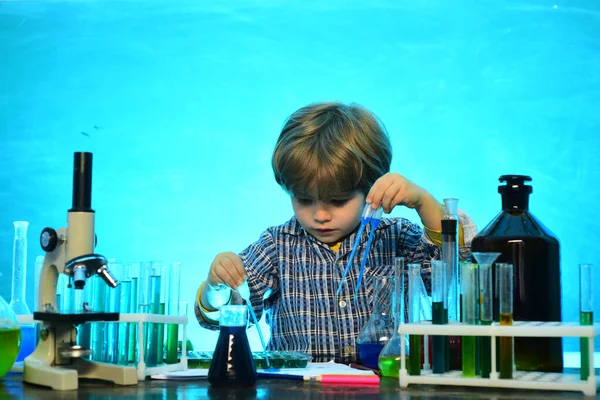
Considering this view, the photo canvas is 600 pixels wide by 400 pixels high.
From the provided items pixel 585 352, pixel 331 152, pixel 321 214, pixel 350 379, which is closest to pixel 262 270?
pixel 321 214

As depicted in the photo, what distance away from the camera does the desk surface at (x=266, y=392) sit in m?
1.04

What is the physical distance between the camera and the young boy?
176 cm

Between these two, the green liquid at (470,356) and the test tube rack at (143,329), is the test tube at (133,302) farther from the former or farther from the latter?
the green liquid at (470,356)

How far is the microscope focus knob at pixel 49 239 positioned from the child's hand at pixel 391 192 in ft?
1.86

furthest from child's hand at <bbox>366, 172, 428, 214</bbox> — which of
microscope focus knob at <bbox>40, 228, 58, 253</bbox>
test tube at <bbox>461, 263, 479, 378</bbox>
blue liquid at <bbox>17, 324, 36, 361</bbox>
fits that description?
blue liquid at <bbox>17, 324, 36, 361</bbox>

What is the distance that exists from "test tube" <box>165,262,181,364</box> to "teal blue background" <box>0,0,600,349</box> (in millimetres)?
2756

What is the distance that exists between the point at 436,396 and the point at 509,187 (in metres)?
0.40

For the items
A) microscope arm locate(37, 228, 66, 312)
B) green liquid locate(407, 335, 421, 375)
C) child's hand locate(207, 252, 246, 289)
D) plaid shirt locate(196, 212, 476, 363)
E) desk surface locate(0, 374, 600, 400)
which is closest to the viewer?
desk surface locate(0, 374, 600, 400)

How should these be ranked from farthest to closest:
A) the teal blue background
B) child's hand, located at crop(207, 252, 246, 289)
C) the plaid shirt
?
the teal blue background
the plaid shirt
child's hand, located at crop(207, 252, 246, 289)

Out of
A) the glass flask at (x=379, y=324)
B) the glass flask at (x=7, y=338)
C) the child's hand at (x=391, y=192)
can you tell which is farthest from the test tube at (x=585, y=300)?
the glass flask at (x=7, y=338)

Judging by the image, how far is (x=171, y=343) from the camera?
1325mm

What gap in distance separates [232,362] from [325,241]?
32.6 inches

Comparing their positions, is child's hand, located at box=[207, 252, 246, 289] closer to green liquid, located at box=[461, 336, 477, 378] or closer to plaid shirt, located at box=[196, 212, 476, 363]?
plaid shirt, located at box=[196, 212, 476, 363]

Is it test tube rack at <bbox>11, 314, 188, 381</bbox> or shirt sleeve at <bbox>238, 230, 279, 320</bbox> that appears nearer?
test tube rack at <bbox>11, 314, 188, 381</bbox>
